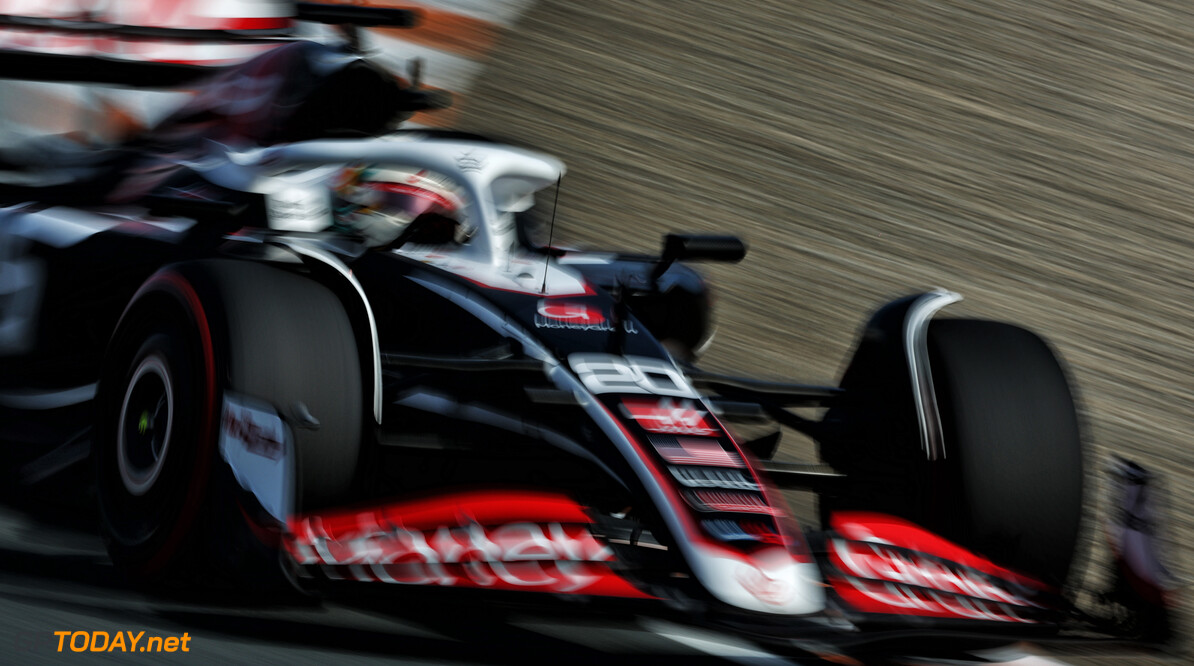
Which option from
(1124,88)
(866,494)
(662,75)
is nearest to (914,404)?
(866,494)

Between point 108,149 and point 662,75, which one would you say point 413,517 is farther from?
point 662,75

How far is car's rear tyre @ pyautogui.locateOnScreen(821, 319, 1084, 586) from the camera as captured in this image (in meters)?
3.07

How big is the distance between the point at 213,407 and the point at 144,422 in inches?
14.7

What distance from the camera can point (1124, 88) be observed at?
256 inches

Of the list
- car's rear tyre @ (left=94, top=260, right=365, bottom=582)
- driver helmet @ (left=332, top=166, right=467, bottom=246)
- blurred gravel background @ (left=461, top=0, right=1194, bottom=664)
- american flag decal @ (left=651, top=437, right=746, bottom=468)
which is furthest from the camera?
blurred gravel background @ (left=461, top=0, right=1194, bottom=664)

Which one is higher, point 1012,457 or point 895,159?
point 895,159

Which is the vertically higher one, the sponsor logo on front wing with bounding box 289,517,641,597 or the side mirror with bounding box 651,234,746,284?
the side mirror with bounding box 651,234,746,284

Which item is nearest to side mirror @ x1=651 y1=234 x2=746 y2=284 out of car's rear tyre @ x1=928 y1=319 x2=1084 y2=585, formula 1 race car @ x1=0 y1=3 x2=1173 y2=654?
formula 1 race car @ x1=0 y1=3 x2=1173 y2=654

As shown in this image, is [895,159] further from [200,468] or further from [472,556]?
[200,468]

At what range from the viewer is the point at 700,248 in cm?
361

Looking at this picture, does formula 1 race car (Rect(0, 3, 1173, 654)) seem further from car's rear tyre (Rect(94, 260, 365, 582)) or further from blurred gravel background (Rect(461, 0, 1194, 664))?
blurred gravel background (Rect(461, 0, 1194, 664))

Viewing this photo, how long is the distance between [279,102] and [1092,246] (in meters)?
3.63

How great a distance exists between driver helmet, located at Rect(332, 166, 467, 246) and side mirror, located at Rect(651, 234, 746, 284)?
23.7 inches

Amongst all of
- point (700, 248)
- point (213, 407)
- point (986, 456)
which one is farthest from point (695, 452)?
point (213, 407)
